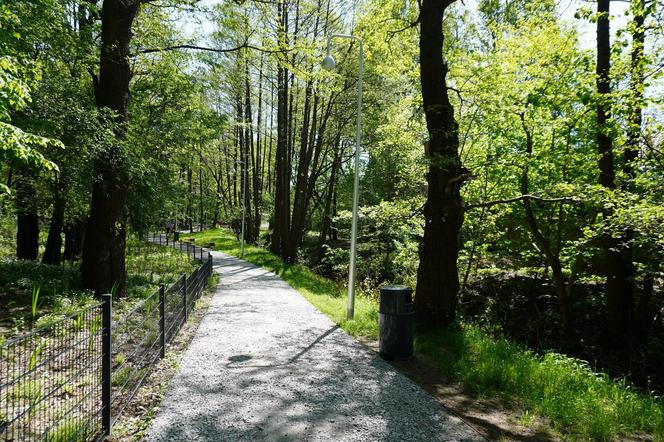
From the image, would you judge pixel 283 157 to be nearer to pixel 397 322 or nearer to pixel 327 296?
pixel 327 296

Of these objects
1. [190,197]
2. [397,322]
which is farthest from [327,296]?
[190,197]

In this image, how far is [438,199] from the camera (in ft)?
26.9

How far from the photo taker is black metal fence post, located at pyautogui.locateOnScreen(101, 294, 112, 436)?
3.85 meters

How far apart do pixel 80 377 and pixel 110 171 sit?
219 inches

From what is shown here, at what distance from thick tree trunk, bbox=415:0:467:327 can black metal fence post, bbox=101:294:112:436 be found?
5657 millimetres

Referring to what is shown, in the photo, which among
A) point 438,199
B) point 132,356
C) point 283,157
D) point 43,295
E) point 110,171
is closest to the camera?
point 132,356

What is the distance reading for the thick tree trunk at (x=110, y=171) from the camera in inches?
374

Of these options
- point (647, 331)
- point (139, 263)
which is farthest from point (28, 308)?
point (647, 331)

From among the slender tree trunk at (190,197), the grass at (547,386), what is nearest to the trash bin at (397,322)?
A: the grass at (547,386)

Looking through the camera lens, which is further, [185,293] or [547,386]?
[185,293]

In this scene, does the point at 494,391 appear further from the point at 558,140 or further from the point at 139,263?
the point at 139,263

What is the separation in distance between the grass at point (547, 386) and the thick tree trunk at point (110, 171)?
238 inches

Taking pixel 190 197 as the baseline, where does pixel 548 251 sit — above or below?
below

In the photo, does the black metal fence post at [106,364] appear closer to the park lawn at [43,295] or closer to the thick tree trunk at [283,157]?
the park lawn at [43,295]
